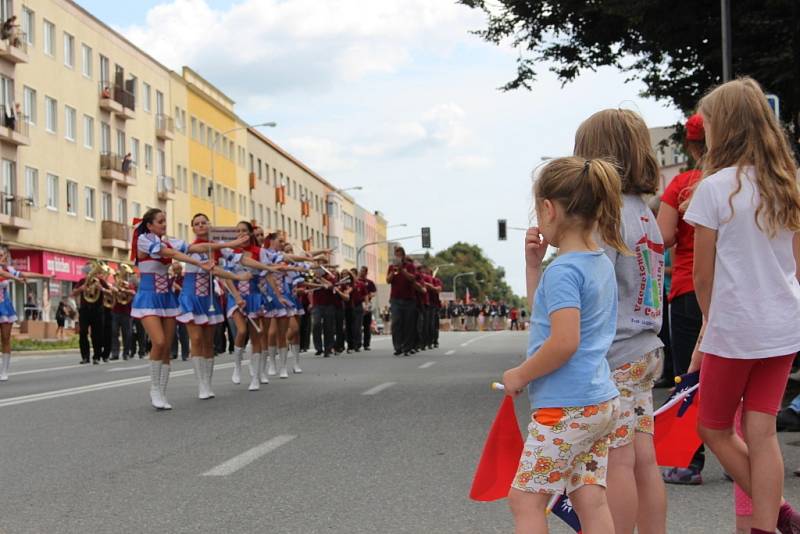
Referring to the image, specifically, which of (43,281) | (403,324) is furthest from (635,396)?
(43,281)

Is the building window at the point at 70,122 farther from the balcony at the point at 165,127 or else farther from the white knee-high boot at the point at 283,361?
the white knee-high boot at the point at 283,361

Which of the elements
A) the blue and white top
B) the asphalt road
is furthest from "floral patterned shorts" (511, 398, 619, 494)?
the blue and white top

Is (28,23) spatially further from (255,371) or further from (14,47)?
(255,371)

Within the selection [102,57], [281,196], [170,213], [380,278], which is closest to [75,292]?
[102,57]

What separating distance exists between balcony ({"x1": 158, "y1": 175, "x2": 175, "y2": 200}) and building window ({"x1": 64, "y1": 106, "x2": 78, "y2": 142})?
439 inches

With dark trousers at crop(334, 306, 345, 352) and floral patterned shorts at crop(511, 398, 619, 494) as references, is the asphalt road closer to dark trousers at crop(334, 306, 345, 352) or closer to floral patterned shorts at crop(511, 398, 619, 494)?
floral patterned shorts at crop(511, 398, 619, 494)

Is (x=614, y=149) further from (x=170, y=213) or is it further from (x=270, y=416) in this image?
(x=170, y=213)

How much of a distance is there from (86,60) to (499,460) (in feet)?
180

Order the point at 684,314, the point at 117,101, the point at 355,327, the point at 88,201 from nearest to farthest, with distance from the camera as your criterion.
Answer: the point at 684,314 < the point at 355,327 < the point at 88,201 < the point at 117,101

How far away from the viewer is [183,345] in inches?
1048

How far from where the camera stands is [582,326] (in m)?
4.08

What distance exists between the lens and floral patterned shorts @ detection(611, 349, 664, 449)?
457 cm

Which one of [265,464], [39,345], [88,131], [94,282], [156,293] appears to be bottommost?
[265,464]

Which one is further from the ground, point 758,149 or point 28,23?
point 28,23
